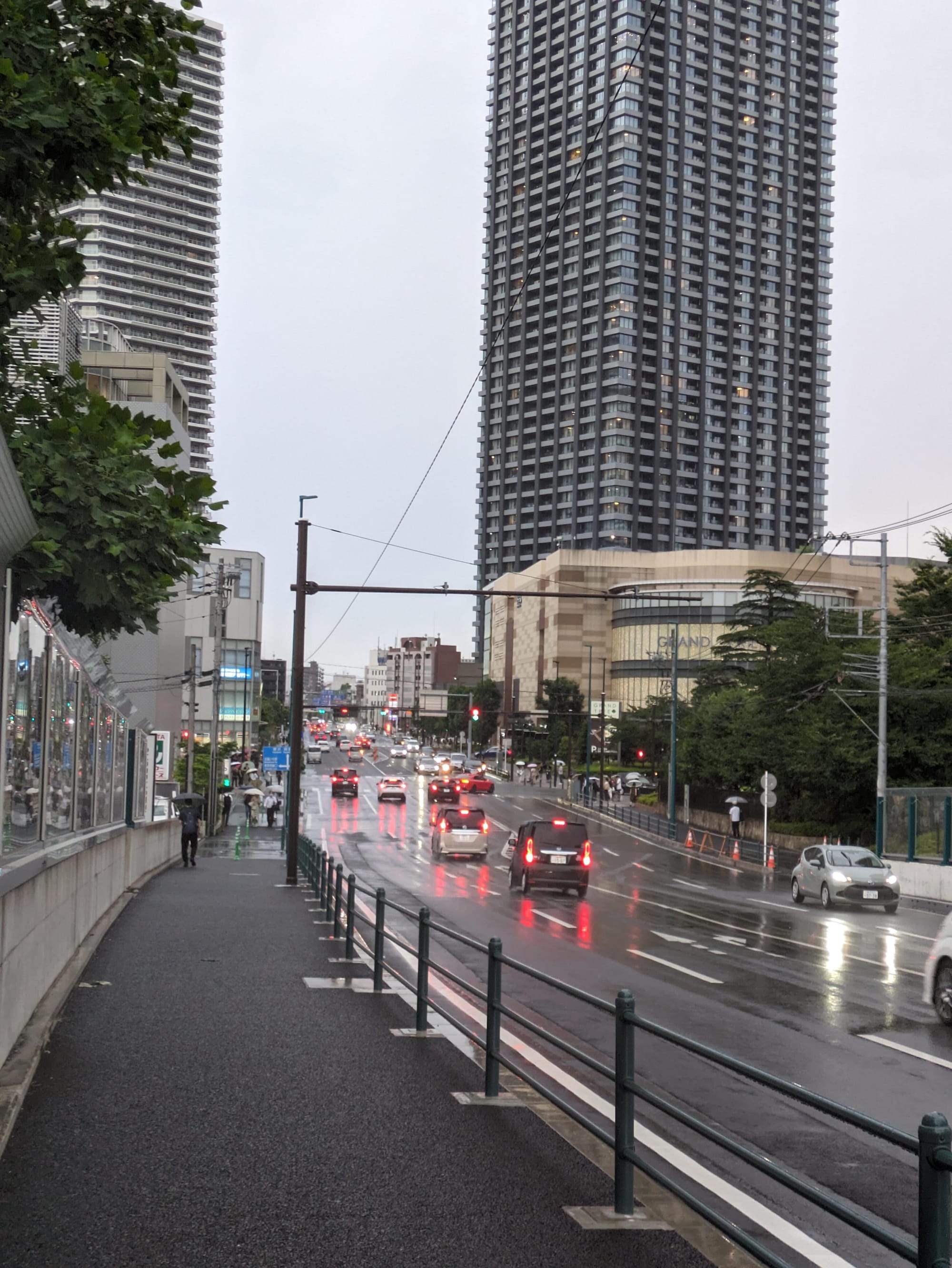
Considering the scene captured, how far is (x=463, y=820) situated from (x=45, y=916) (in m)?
37.4

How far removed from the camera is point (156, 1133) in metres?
7.82

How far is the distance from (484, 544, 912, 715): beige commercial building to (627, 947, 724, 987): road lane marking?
105974 mm

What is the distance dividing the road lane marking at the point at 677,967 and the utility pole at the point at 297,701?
11.3 meters

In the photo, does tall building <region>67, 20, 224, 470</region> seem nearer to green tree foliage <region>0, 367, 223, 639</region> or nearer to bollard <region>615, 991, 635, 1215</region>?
green tree foliage <region>0, 367, 223, 639</region>

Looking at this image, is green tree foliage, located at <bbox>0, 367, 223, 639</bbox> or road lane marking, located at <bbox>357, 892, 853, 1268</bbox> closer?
road lane marking, located at <bbox>357, 892, 853, 1268</bbox>

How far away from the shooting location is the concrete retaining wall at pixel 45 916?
9320 millimetres

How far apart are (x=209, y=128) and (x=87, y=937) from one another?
189 m

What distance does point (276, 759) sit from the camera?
309 ft

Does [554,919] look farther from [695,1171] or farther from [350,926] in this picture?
[695,1171]

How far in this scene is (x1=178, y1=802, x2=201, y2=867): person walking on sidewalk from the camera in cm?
3694

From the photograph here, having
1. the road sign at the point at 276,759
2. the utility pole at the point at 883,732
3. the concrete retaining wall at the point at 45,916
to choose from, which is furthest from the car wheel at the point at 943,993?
the road sign at the point at 276,759

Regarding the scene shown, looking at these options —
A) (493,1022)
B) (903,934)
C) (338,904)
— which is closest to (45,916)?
(493,1022)

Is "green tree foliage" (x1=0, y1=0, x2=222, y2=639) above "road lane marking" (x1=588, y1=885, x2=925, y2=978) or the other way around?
above

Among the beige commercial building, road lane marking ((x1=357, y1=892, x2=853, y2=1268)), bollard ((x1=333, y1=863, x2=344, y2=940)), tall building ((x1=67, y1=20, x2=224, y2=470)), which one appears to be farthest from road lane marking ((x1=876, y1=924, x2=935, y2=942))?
tall building ((x1=67, y1=20, x2=224, y2=470))
